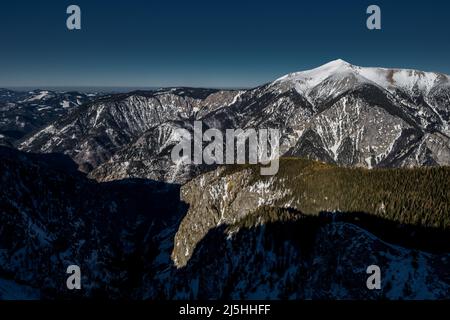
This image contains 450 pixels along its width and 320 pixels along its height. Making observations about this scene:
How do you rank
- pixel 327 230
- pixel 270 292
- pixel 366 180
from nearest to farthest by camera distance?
1. pixel 327 230
2. pixel 270 292
3. pixel 366 180

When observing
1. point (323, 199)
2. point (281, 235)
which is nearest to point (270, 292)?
point (281, 235)

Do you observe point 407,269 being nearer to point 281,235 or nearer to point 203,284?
point 281,235

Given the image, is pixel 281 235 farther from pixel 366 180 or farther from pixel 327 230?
pixel 366 180

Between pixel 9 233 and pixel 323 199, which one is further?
pixel 9 233
